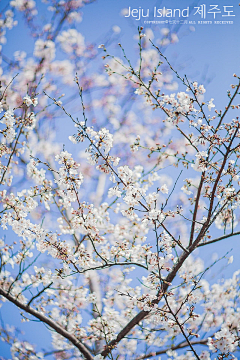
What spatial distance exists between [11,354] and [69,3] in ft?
24.3

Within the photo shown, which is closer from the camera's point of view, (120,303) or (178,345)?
(178,345)

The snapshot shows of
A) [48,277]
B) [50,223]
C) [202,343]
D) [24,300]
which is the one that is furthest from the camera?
[50,223]

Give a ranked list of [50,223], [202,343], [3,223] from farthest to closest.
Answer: [50,223]
[202,343]
[3,223]

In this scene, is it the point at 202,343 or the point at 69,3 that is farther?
the point at 69,3

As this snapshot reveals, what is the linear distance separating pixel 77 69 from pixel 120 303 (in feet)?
18.3

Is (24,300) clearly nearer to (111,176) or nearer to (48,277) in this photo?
(48,277)

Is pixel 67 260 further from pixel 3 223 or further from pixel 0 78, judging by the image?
pixel 0 78

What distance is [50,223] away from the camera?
6.15m

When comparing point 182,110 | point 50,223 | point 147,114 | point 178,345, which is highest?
point 147,114

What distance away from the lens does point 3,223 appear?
2879 millimetres

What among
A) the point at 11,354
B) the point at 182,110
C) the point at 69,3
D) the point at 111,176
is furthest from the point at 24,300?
the point at 69,3

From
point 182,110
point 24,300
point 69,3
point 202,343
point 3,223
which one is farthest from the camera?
point 69,3

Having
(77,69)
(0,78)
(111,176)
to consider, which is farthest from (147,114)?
(111,176)

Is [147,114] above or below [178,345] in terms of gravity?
above
